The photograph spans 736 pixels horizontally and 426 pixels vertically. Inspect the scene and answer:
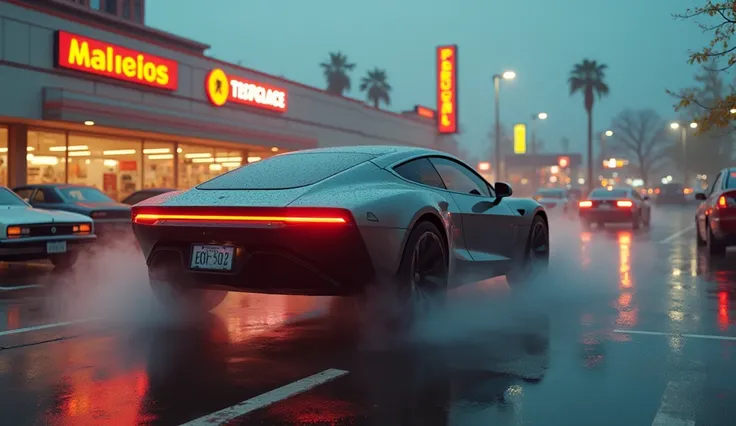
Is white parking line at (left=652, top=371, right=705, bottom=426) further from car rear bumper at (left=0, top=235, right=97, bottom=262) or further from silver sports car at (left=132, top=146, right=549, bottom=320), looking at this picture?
car rear bumper at (left=0, top=235, right=97, bottom=262)

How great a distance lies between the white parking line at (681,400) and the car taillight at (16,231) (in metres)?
8.45

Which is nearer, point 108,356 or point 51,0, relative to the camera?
point 108,356

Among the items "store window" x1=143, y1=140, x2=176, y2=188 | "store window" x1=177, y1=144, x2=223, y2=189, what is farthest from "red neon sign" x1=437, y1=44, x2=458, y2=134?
"store window" x1=143, y1=140, x2=176, y2=188

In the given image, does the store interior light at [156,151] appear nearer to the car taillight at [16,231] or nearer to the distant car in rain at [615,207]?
the distant car in rain at [615,207]

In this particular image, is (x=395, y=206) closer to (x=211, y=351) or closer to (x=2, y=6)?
(x=211, y=351)

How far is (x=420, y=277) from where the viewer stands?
6.32 m

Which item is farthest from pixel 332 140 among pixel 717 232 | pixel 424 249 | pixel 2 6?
pixel 424 249

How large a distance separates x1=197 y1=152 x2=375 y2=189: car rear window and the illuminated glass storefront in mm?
17097

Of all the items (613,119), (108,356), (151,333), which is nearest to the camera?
(108,356)

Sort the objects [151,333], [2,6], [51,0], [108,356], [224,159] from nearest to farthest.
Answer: [108,356], [151,333], [2,6], [51,0], [224,159]

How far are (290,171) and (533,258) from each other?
3.40 meters

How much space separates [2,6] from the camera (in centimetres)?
2003

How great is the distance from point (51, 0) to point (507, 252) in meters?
20.7

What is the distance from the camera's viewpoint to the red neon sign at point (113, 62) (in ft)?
70.8
